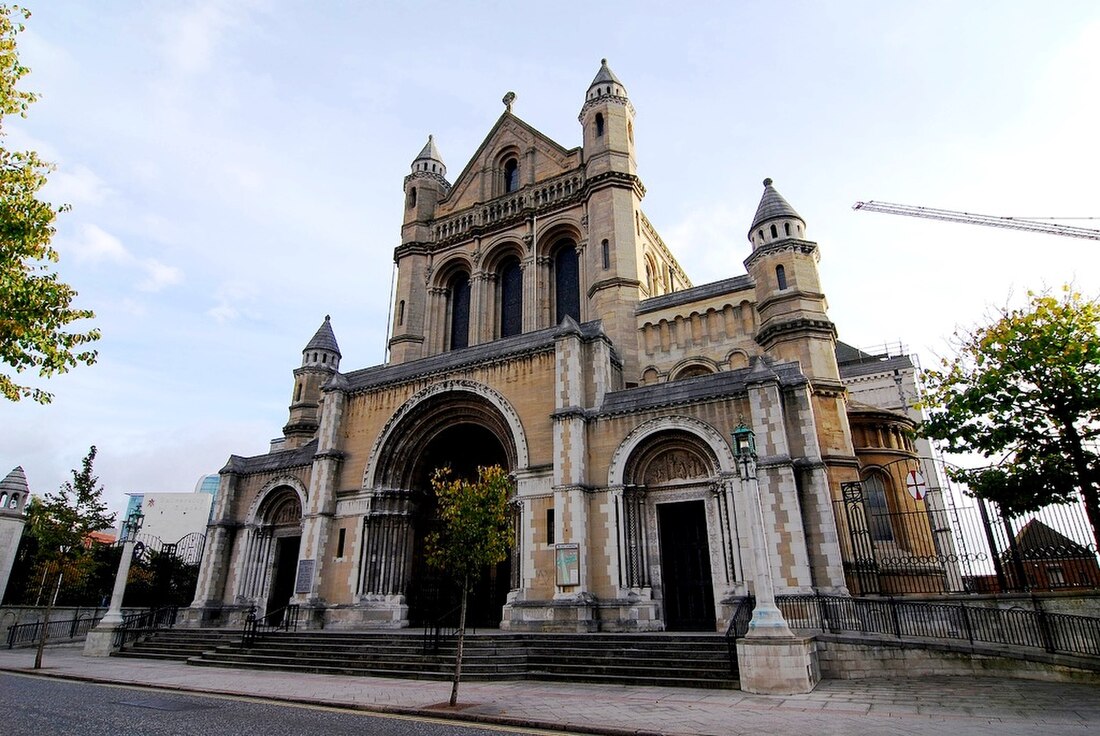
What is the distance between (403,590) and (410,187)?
A: 20671 mm

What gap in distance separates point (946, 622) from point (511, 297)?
798 inches

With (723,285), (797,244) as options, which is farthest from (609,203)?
(797,244)

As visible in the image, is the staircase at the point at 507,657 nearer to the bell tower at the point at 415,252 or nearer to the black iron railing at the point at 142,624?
the black iron railing at the point at 142,624

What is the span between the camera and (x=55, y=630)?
74.6 ft

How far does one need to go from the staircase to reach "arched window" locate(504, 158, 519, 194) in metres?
22.0

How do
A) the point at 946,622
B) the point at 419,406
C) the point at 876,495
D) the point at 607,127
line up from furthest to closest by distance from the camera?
the point at 607,127 < the point at 876,495 < the point at 419,406 < the point at 946,622

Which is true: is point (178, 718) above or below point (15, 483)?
below

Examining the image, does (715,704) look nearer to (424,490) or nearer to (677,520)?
(677,520)

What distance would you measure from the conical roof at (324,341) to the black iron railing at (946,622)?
932 inches

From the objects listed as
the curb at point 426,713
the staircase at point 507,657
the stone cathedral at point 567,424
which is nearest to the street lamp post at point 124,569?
the stone cathedral at point 567,424

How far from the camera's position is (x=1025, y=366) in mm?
12312

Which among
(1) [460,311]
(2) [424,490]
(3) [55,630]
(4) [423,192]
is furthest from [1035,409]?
(3) [55,630]

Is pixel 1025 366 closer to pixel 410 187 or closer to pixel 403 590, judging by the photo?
pixel 403 590

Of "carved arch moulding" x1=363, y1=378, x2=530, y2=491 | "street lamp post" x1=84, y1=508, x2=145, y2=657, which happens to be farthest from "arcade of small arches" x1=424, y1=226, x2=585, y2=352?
"street lamp post" x1=84, y1=508, x2=145, y2=657
